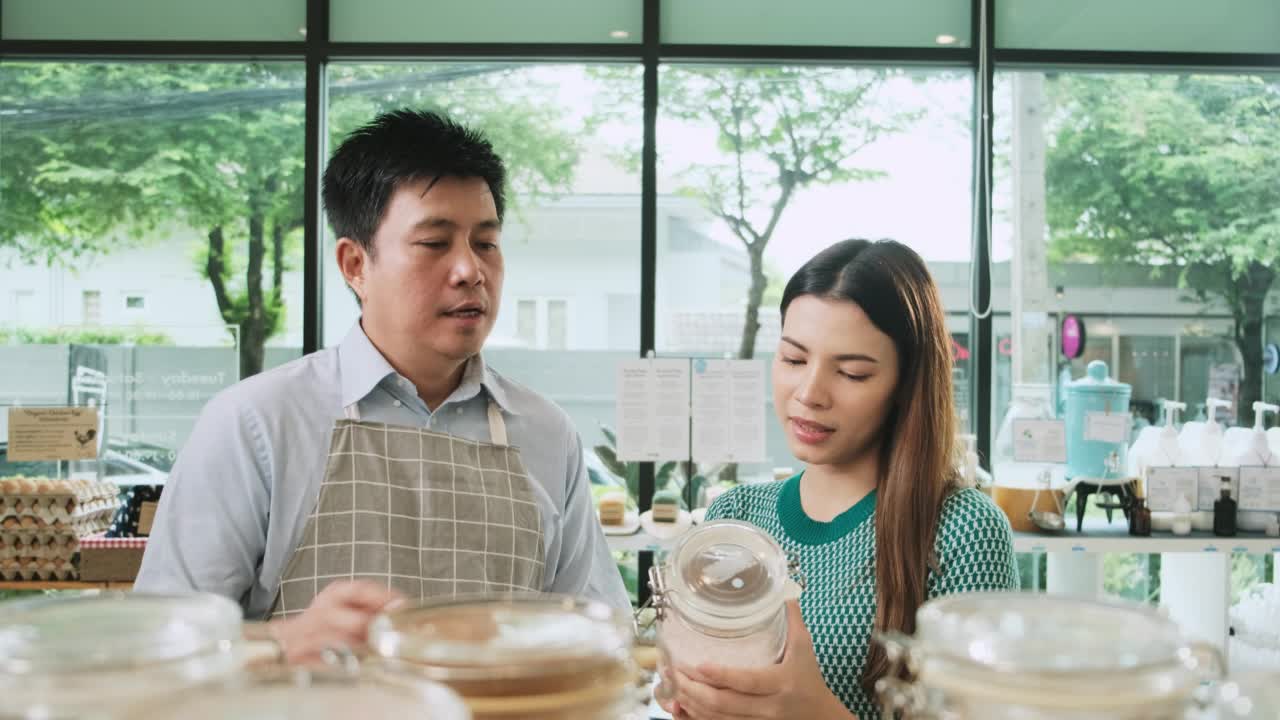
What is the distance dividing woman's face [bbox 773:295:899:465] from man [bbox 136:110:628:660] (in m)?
0.44

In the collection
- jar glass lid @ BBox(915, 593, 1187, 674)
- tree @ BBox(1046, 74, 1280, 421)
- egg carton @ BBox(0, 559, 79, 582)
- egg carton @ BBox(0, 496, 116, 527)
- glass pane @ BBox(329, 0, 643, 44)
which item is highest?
glass pane @ BBox(329, 0, 643, 44)

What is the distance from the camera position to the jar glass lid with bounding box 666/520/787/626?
2.46ft

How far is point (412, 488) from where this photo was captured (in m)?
1.47

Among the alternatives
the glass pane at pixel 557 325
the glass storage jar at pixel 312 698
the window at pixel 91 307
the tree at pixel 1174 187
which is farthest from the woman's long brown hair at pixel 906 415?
the window at pixel 91 307

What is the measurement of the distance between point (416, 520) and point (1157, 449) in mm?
2927

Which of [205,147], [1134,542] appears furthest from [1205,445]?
[205,147]

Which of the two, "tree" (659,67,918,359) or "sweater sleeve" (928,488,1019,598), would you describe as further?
"tree" (659,67,918,359)

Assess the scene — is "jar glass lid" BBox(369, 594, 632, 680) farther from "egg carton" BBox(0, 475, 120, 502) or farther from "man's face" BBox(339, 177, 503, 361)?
"egg carton" BBox(0, 475, 120, 502)

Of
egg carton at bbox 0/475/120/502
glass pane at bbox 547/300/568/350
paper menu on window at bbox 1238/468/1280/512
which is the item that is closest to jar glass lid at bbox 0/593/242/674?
egg carton at bbox 0/475/120/502

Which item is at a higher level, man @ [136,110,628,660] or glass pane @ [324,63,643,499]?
glass pane @ [324,63,643,499]

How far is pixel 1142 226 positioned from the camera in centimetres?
396

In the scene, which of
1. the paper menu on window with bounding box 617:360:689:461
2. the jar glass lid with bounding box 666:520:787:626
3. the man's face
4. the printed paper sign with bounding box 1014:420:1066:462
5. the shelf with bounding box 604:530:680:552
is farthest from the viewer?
the paper menu on window with bounding box 617:360:689:461

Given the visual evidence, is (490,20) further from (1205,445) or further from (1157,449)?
(1205,445)

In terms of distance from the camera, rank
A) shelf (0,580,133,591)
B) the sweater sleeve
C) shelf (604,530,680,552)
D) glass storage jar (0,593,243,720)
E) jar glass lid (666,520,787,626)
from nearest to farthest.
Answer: glass storage jar (0,593,243,720)
jar glass lid (666,520,787,626)
the sweater sleeve
shelf (0,580,133,591)
shelf (604,530,680,552)
